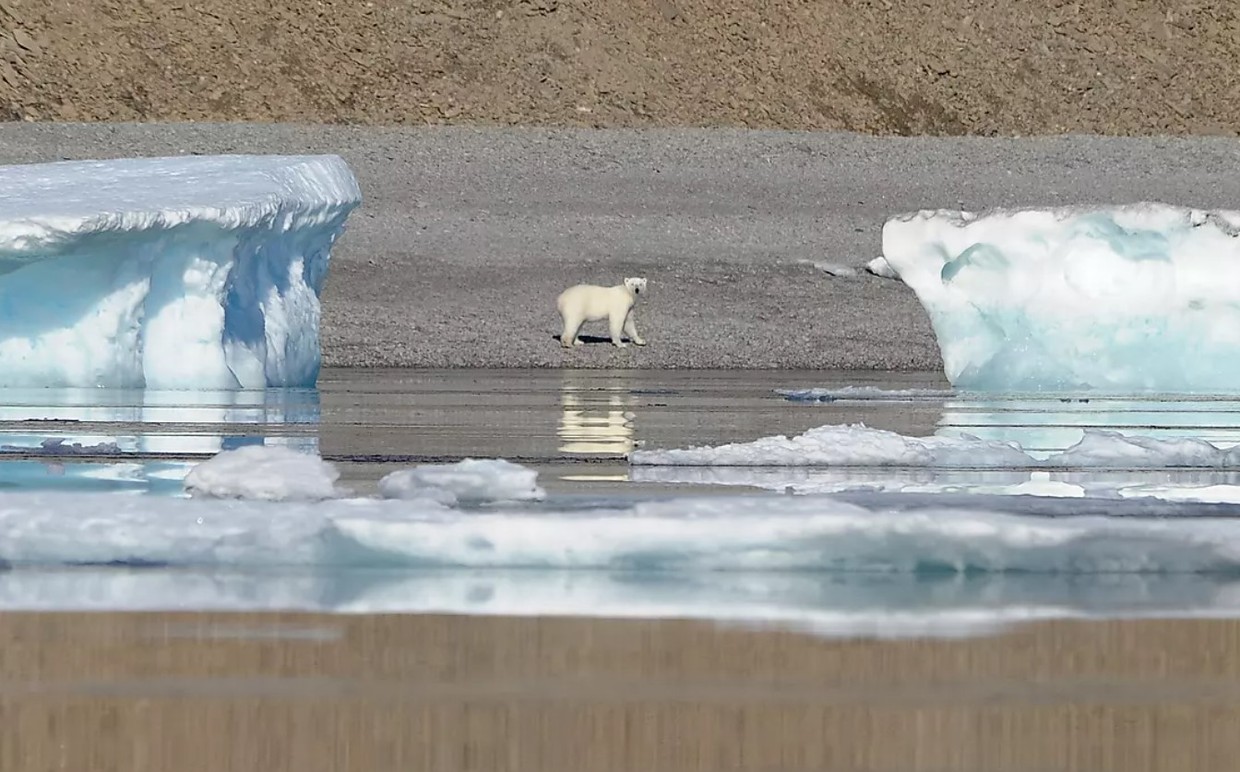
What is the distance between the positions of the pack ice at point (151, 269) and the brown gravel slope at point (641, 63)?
22.5 meters

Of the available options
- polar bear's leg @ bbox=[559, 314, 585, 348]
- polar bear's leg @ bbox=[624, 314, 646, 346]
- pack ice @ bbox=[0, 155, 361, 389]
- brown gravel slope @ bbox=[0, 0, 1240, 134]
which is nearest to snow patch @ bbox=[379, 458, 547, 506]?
pack ice @ bbox=[0, 155, 361, 389]

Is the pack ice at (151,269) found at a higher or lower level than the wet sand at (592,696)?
higher

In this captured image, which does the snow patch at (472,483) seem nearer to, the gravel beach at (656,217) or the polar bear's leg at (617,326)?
the polar bear's leg at (617,326)

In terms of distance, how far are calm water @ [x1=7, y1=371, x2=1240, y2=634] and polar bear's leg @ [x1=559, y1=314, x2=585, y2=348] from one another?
13.4 ft

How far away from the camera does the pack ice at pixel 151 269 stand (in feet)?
34.0

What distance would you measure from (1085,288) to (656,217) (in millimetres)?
14066

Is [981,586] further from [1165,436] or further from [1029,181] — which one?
[1029,181]

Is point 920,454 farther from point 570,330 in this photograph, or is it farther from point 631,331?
point 631,331

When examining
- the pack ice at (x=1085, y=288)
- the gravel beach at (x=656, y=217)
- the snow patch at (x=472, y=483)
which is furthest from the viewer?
the gravel beach at (x=656, y=217)

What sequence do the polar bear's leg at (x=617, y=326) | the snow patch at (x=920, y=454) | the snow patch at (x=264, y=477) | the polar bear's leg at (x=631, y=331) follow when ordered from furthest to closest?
1. the polar bear's leg at (x=631, y=331)
2. the polar bear's leg at (x=617, y=326)
3. the snow patch at (x=920, y=454)
4. the snow patch at (x=264, y=477)

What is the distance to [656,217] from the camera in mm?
26188

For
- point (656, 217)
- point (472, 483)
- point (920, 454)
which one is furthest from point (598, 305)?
point (472, 483)

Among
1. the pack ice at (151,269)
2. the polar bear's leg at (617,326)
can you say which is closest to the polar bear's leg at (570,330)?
the polar bear's leg at (617,326)

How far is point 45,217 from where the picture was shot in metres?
10.0
